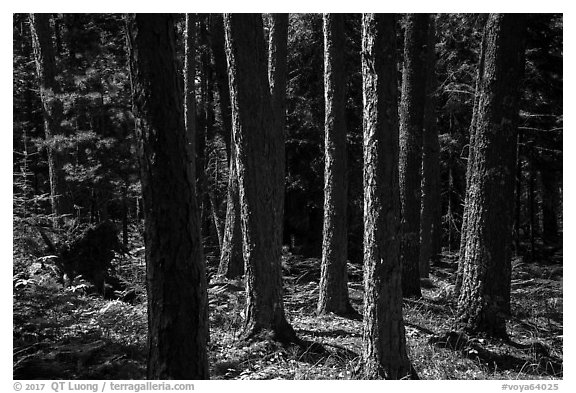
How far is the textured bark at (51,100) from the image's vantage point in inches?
552

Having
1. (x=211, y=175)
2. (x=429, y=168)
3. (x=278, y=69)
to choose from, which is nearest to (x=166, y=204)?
(x=278, y=69)

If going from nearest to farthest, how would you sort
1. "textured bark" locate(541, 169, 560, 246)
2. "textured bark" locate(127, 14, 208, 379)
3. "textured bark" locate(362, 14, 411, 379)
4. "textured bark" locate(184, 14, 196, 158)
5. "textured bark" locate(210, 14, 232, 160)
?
"textured bark" locate(127, 14, 208, 379), "textured bark" locate(362, 14, 411, 379), "textured bark" locate(184, 14, 196, 158), "textured bark" locate(210, 14, 232, 160), "textured bark" locate(541, 169, 560, 246)

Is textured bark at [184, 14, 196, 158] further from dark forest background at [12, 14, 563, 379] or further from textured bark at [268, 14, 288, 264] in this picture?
textured bark at [268, 14, 288, 264]

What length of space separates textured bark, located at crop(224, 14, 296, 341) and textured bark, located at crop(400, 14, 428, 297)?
5.31 meters

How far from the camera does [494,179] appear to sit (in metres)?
8.82

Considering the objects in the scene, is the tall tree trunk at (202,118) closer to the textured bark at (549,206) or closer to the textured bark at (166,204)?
the textured bark at (166,204)

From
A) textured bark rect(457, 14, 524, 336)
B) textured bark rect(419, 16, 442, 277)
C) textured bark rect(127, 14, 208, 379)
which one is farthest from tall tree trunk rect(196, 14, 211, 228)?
textured bark rect(127, 14, 208, 379)

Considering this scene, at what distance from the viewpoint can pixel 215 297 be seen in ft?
39.3

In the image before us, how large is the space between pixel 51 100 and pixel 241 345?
9048mm

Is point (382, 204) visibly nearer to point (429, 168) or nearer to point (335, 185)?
point (335, 185)

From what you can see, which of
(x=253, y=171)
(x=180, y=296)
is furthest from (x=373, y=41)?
(x=180, y=296)

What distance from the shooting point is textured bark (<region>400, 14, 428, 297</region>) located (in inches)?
522

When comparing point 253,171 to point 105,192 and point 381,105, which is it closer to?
point 381,105

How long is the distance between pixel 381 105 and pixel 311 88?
12434 mm
